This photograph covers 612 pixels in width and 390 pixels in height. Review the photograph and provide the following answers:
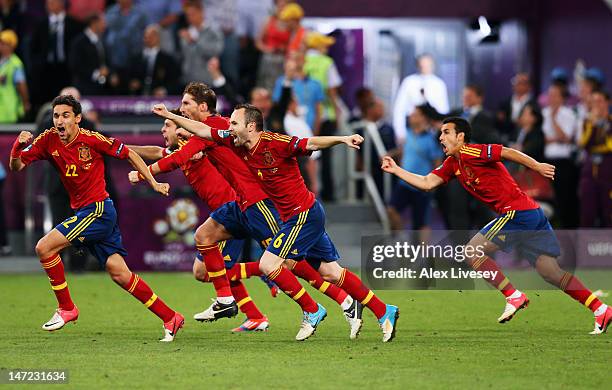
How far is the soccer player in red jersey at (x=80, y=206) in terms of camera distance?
1096 cm

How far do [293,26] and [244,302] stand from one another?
27.3 ft

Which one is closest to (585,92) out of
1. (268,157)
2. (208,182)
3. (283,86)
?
(283,86)

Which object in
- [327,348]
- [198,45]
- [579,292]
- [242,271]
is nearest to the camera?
[327,348]

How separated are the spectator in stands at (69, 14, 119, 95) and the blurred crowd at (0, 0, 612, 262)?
0.8 inches

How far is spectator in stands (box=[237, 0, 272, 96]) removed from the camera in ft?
65.2

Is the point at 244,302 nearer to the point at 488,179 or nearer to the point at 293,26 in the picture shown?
the point at 488,179

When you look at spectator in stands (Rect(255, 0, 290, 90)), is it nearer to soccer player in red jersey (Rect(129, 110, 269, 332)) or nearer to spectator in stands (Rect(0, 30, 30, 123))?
spectator in stands (Rect(0, 30, 30, 123))

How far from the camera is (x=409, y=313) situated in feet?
43.0

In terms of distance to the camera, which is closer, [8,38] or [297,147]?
[297,147]

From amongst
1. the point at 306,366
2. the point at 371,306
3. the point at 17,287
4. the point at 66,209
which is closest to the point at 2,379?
the point at 306,366

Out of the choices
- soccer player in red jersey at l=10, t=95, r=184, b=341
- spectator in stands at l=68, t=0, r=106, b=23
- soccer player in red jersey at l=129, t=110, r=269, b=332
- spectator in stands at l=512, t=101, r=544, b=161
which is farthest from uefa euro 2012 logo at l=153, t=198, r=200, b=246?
soccer player in red jersey at l=10, t=95, r=184, b=341

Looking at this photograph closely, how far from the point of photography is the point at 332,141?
10.2 metres

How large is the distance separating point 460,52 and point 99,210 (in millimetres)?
13787

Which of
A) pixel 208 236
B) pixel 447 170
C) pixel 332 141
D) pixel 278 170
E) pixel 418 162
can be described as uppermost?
pixel 332 141
